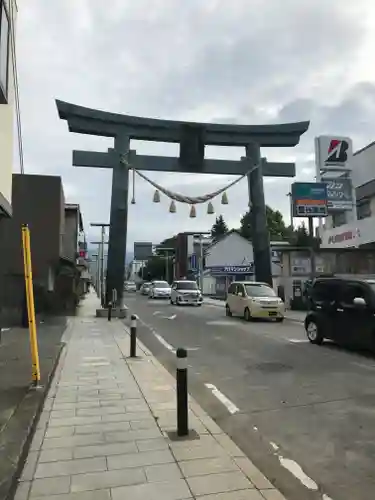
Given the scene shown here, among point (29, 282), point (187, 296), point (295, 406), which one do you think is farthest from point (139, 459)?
point (187, 296)

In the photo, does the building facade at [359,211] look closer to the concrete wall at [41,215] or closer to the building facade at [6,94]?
the concrete wall at [41,215]

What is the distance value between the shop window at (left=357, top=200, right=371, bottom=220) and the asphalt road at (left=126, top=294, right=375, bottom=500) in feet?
62.9

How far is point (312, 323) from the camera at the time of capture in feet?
44.0

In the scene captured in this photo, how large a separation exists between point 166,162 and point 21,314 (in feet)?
36.1

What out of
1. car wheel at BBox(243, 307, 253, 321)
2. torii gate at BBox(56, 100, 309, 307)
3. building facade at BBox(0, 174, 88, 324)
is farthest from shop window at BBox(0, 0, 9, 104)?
car wheel at BBox(243, 307, 253, 321)

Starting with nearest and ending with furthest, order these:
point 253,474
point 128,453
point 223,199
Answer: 1. point 253,474
2. point 128,453
3. point 223,199

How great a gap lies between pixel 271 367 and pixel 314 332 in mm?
3946

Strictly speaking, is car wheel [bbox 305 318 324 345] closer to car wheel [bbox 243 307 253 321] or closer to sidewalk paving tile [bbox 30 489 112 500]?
car wheel [bbox 243 307 253 321]

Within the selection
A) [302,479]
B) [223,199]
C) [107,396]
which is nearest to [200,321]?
[223,199]

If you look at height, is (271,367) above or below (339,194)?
below

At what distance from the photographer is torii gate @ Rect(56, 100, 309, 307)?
926 inches

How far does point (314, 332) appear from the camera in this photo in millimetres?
13266

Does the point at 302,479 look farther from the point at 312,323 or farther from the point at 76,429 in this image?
the point at 312,323

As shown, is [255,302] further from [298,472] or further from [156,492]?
[156,492]
